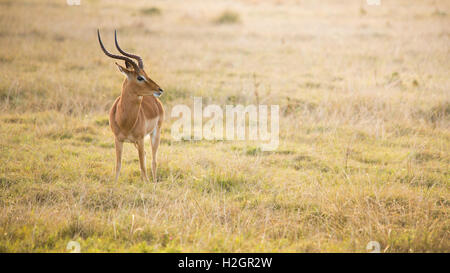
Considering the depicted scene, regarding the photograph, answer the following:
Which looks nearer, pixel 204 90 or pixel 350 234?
pixel 350 234

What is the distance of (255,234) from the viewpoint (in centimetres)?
384

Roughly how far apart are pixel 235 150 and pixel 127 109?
6.64ft

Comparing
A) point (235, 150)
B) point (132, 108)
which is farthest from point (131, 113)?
point (235, 150)

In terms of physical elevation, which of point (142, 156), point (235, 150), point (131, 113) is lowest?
point (235, 150)

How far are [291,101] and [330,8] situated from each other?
52.7ft

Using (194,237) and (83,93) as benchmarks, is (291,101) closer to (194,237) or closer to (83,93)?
(83,93)

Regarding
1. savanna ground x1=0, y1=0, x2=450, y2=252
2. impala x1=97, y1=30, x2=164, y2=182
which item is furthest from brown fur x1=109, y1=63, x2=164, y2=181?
savanna ground x1=0, y1=0, x2=450, y2=252

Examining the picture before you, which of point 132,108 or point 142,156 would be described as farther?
point 142,156

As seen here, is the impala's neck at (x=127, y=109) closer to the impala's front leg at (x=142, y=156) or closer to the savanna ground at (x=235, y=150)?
the impala's front leg at (x=142, y=156)

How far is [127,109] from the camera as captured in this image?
4.80 m

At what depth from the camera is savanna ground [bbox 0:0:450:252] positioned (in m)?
3.82

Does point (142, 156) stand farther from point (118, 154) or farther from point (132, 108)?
point (132, 108)

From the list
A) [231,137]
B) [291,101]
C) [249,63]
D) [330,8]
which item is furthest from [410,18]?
[231,137]

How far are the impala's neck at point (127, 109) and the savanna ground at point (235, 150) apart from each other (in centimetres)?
71
